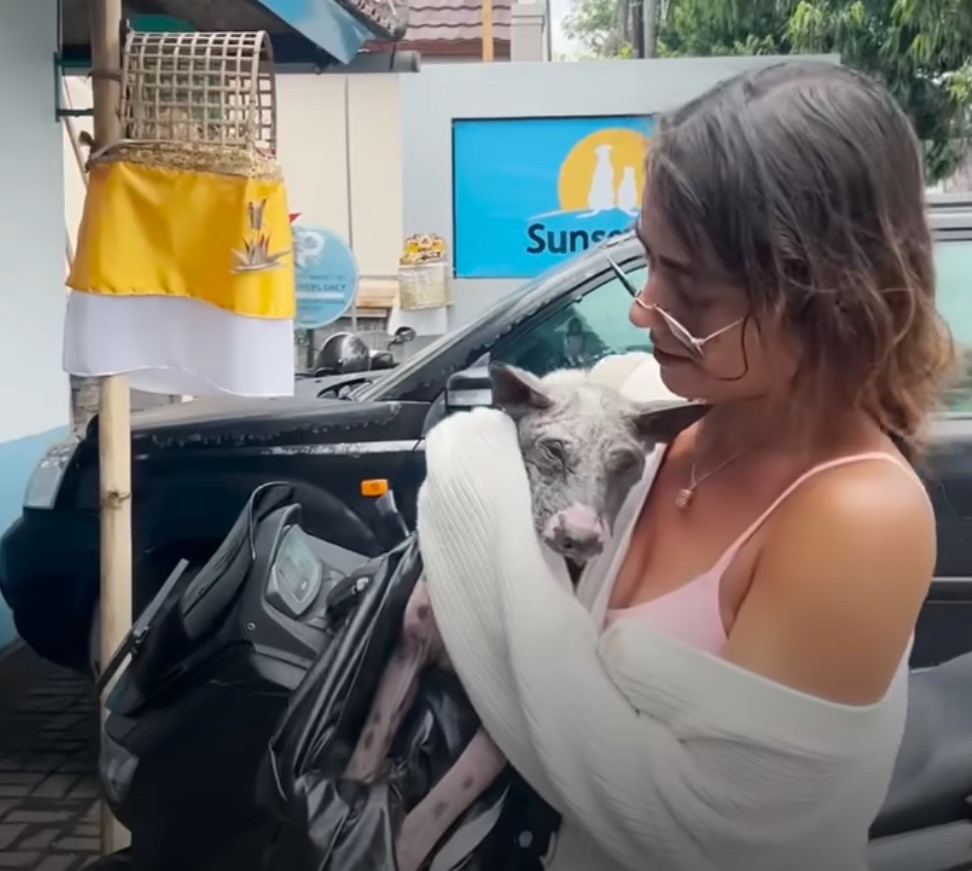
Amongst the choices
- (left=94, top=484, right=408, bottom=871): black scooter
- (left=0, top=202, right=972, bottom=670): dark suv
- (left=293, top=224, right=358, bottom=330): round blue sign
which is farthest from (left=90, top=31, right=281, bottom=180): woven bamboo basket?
(left=293, top=224, right=358, bottom=330): round blue sign

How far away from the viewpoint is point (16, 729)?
580 cm

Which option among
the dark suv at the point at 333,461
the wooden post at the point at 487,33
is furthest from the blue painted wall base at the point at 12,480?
the wooden post at the point at 487,33

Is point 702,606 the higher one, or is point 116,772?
point 702,606

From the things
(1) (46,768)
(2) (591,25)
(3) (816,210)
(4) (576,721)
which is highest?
(2) (591,25)

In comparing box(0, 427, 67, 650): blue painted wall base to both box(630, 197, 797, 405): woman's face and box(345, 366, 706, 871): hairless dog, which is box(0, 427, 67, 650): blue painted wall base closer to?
box(345, 366, 706, 871): hairless dog

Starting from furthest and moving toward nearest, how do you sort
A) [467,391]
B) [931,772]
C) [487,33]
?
[487,33] < [467,391] < [931,772]

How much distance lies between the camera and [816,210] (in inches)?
52.9

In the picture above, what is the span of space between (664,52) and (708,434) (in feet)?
65.4

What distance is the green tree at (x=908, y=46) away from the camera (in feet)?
39.9

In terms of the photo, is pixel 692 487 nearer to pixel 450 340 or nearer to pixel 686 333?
pixel 686 333

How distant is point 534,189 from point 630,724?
Result: 8.79m

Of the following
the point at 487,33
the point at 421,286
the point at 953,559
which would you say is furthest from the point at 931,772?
the point at 487,33

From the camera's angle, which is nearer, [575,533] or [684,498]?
[575,533]

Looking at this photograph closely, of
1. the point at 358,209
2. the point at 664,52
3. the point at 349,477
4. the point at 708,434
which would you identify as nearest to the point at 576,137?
the point at 349,477
